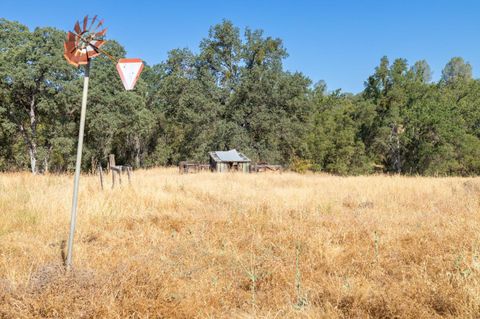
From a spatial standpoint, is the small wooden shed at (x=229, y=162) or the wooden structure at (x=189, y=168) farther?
the small wooden shed at (x=229, y=162)

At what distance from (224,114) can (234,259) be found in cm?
2736

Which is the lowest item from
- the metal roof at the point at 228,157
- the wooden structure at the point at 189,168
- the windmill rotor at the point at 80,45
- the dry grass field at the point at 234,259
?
the dry grass field at the point at 234,259

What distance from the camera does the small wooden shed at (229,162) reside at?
25.0 m

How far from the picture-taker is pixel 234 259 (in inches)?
183

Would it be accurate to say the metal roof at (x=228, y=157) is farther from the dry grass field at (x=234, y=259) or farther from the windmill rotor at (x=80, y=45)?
the windmill rotor at (x=80, y=45)

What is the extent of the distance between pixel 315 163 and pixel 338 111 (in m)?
8.05

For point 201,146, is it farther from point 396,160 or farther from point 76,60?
point 76,60

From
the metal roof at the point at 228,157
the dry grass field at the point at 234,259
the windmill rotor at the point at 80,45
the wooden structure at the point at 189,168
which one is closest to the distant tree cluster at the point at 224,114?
the metal roof at the point at 228,157

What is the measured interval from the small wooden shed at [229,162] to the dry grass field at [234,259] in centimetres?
1676

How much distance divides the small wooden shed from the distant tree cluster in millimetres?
3877

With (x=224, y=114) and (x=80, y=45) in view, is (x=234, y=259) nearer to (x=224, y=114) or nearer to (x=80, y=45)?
(x=80, y=45)

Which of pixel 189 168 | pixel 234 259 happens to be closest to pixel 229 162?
pixel 189 168

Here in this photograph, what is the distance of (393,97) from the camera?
37125mm

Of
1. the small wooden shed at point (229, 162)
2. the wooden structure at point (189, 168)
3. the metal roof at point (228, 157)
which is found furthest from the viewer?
the metal roof at point (228, 157)
